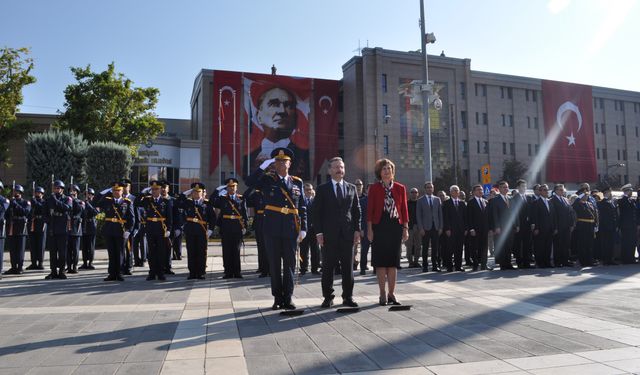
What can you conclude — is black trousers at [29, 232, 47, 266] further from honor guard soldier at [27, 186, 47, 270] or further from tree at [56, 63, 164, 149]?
tree at [56, 63, 164, 149]

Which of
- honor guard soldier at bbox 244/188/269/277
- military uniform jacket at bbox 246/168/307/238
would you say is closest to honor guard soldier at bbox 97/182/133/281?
honor guard soldier at bbox 244/188/269/277

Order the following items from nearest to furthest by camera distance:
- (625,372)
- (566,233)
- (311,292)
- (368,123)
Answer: (625,372), (311,292), (566,233), (368,123)

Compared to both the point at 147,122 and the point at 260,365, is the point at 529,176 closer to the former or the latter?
the point at 147,122

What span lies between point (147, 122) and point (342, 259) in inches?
1297

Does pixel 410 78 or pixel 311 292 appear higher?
pixel 410 78

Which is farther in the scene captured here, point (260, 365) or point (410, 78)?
point (410, 78)

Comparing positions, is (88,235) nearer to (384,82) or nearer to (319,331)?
(319,331)

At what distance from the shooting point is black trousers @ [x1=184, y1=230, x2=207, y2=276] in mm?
10609

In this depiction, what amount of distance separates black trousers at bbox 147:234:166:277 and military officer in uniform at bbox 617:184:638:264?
1273 cm

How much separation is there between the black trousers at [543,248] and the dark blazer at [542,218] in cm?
11

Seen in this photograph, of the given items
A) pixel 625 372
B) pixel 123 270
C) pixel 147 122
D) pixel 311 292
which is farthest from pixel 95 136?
pixel 625 372

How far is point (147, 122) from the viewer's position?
36344 millimetres

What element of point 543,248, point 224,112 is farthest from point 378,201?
point 224,112

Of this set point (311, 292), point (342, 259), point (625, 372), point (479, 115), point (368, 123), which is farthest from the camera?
point (479, 115)
